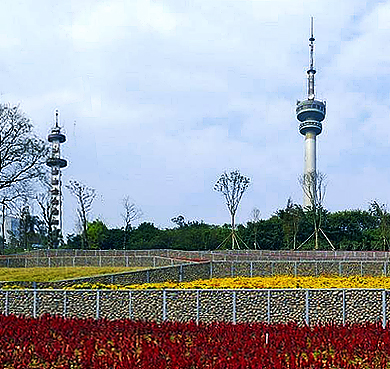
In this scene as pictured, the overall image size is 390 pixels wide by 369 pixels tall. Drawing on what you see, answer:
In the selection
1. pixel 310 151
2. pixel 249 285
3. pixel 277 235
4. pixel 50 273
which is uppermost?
pixel 310 151

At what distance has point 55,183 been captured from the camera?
76062mm

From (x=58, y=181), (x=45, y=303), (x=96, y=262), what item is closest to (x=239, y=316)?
(x=45, y=303)

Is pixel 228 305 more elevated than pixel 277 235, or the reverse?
pixel 277 235

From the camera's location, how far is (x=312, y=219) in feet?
210

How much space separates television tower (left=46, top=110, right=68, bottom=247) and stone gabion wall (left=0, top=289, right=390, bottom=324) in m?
46.0

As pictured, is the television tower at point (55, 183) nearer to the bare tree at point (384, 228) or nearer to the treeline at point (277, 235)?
the treeline at point (277, 235)

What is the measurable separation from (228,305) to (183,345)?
22.8 feet

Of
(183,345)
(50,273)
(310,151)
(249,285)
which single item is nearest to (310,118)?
(310,151)

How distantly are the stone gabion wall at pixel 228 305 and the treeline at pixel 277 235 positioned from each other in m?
43.6

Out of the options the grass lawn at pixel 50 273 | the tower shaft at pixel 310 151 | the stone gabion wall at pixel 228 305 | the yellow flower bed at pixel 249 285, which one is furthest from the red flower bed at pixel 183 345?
the tower shaft at pixel 310 151

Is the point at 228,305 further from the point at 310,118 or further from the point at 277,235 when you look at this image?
the point at 310,118

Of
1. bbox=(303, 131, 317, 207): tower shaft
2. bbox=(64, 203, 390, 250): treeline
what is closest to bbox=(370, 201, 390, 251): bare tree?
bbox=(64, 203, 390, 250): treeline

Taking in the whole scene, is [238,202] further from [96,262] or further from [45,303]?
[45,303]

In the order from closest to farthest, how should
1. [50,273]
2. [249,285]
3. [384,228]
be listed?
[249,285]
[50,273]
[384,228]
